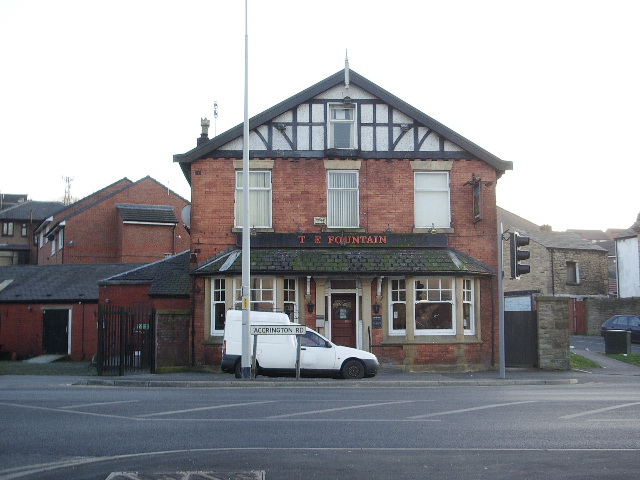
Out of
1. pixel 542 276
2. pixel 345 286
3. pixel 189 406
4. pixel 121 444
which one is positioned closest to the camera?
pixel 121 444

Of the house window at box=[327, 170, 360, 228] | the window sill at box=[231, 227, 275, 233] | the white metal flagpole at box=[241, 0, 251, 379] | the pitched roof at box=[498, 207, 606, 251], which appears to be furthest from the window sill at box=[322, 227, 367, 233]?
the pitched roof at box=[498, 207, 606, 251]

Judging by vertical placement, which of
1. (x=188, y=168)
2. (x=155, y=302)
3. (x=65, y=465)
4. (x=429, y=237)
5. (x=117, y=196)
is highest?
(x=117, y=196)

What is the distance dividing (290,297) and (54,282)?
70.0 feet

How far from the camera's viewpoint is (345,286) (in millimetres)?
24984

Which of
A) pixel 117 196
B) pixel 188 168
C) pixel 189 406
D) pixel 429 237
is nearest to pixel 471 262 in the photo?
pixel 429 237

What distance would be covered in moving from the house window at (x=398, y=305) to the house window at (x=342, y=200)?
2444 millimetres

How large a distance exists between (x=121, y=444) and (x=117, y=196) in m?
45.2

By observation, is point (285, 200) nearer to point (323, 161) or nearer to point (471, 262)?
point (323, 161)

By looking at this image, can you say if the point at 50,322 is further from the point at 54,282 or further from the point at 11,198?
the point at 11,198

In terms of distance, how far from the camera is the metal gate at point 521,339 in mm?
24859

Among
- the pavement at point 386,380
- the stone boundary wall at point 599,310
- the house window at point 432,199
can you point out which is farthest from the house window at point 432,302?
the stone boundary wall at point 599,310

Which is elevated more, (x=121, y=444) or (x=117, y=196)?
(x=117, y=196)

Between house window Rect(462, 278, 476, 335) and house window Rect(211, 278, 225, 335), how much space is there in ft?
25.9

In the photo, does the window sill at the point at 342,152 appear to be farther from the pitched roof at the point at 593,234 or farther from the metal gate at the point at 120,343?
the pitched roof at the point at 593,234
